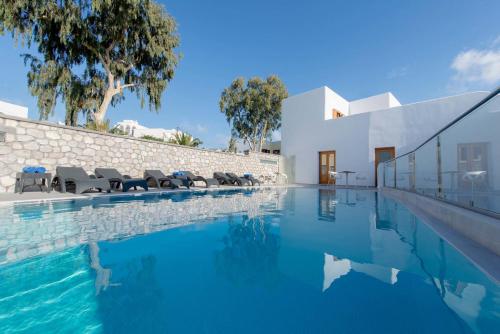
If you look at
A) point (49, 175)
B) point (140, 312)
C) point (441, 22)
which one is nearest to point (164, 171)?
point (49, 175)

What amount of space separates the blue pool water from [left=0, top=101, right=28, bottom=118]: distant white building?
28.6m

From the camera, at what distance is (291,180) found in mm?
18891

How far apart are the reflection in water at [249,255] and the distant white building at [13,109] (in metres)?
30.3

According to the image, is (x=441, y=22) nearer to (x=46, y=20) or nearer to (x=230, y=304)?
(x=230, y=304)

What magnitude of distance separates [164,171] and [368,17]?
14049 mm

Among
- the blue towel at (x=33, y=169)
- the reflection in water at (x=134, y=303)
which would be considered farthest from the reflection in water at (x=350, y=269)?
the blue towel at (x=33, y=169)

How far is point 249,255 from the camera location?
2.32m

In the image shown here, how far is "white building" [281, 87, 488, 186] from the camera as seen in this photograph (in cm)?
1211

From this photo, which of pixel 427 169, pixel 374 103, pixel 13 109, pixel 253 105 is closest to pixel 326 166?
pixel 374 103

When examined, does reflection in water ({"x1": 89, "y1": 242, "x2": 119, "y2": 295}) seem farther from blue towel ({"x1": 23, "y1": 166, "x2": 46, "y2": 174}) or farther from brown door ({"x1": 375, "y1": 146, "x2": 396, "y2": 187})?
brown door ({"x1": 375, "y1": 146, "x2": 396, "y2": 187})

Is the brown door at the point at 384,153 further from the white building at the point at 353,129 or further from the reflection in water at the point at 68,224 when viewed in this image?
the reflection in water at the point at 68,224

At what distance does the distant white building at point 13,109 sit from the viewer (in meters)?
21.8

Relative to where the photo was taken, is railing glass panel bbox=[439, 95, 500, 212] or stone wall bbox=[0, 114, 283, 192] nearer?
railing glass panel bbox=[439, 95, 500, 212]

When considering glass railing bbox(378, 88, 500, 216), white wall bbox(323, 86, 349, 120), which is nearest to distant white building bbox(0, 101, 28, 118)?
white wall bbox(323, 86, 349, 120)
